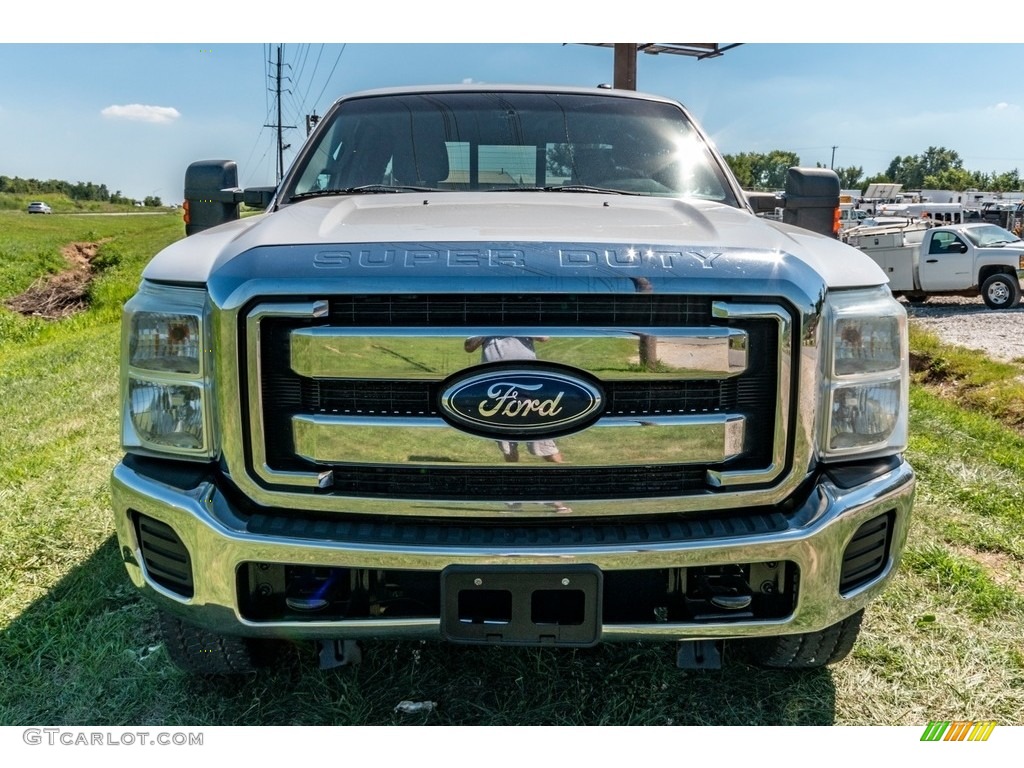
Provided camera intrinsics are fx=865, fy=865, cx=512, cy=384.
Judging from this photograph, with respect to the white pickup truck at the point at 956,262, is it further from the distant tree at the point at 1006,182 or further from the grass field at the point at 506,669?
the distant tree at the point at 1006,182

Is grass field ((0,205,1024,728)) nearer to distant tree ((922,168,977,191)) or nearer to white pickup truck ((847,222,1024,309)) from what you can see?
white pickup truck ((847,222,1024,309))

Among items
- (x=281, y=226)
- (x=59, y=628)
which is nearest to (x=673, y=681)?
(x=281, y=226)

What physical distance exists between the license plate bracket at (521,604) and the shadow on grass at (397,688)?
24.7 inches

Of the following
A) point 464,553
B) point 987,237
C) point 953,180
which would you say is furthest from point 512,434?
point 953,180

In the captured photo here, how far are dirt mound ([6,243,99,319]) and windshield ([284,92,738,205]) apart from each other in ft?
58.5

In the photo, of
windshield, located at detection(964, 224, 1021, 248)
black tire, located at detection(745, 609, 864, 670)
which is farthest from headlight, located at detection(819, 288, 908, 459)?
windshield, located at detection(964, 224, 1021, 248)

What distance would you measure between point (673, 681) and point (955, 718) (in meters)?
0.88

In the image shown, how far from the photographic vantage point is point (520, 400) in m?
2.13

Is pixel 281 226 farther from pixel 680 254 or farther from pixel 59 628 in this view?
pixel 59 628

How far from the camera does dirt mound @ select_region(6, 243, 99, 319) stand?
20.1 m

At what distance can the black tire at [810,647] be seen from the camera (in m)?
2.58

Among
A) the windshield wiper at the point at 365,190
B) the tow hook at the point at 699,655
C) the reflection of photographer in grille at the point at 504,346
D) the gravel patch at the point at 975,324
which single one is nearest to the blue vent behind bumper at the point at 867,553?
the tow hook at the point at 699,655

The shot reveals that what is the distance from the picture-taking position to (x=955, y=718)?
274 centimetres

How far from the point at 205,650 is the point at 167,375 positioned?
0.87 m
